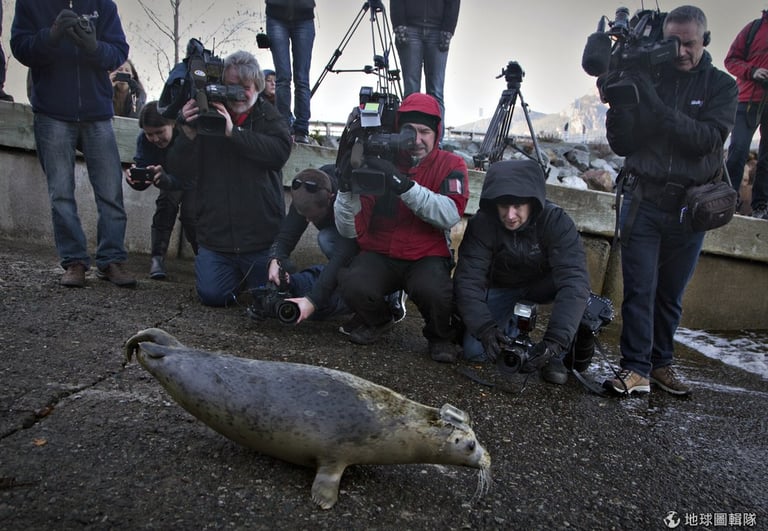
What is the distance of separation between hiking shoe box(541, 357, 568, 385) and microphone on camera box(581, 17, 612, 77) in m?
1.63

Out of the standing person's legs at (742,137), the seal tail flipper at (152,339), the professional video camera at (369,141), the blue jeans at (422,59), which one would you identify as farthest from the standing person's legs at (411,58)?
the seal tail flipper at (152,339)

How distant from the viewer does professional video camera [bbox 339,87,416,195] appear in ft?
10.4

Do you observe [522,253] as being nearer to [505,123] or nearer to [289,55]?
[505,123]

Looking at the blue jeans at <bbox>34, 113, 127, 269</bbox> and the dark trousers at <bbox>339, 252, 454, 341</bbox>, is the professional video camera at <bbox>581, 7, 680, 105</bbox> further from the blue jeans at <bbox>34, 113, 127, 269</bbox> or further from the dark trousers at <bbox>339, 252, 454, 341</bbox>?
the blue jeans at <bbox>34, 113, 127, 269</bbox>

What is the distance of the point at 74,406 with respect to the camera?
2.25m

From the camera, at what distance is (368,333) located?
3.59 m

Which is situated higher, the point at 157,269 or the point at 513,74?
the point at 513,74

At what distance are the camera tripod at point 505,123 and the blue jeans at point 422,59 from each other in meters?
0.67

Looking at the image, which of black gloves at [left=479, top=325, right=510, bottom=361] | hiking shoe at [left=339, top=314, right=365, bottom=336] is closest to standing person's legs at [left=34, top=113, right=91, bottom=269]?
hiking shoe at [left=339, top=314, right=365, bottom=336]

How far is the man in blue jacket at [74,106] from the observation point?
12.8ft

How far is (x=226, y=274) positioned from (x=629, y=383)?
8.96 ft

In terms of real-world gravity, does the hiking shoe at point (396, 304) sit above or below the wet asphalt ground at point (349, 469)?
above

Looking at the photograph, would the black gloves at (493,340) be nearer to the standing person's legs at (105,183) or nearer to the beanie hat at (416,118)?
the beanie hat at (416,118)

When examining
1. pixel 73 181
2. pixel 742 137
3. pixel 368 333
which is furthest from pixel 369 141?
pixel 742 137
